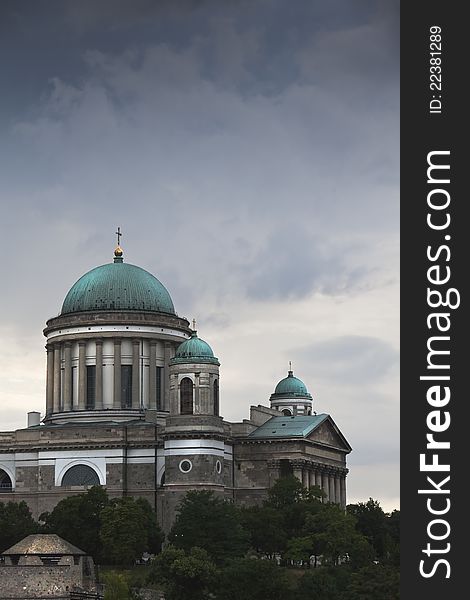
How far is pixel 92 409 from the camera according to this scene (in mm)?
122938

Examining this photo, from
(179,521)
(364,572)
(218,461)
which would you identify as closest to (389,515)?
(218,461)

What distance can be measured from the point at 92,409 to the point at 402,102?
259ft

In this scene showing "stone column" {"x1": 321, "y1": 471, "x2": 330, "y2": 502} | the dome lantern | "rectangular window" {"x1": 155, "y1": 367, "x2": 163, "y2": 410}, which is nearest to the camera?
"stone column" {"x1": 321, "y1": 471, "x2": 330, "y2": 502}

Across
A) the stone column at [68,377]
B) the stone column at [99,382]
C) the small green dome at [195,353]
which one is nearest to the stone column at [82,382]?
the stone column at [99,382]

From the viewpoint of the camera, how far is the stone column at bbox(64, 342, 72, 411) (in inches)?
4890

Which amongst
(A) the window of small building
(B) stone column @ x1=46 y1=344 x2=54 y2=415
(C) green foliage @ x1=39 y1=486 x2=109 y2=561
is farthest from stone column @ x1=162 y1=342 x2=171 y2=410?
(C) green foliage @ x1=39 y1=486 x2=109 y2=561

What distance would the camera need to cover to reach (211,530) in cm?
9988

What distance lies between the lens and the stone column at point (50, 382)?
415 ft

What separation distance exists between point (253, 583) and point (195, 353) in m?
27.3

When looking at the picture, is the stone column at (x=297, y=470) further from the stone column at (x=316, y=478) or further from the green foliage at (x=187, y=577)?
the green foliage at (x=187, y=577)

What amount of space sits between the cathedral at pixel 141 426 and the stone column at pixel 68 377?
4.0 inches

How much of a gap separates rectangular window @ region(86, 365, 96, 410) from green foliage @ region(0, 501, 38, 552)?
48.1 ft

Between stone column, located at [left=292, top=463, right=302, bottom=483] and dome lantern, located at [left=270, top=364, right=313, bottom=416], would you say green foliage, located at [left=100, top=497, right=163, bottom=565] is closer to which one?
stone column, located at [left=292, top=463, right=302, bottom=483]

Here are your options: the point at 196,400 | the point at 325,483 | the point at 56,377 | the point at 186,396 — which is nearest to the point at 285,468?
the point at 325,483
